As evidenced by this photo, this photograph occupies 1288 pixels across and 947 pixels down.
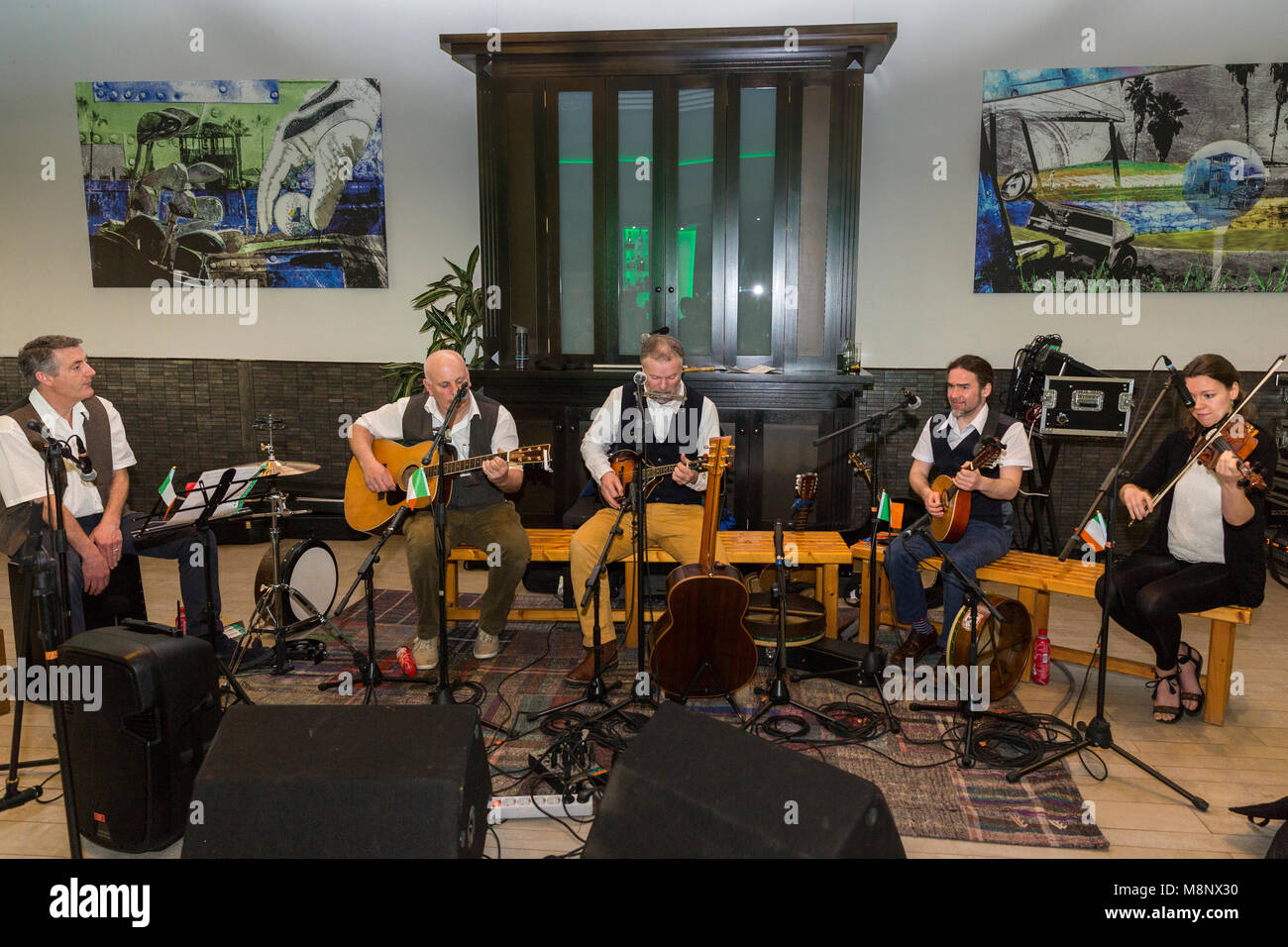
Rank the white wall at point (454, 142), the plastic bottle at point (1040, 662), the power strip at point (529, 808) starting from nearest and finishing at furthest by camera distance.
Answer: the power strip at point (529, 808) → the plastic bottle at point (1040, 662) → the white wall at point (454, 142)

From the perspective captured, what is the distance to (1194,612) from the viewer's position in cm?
380

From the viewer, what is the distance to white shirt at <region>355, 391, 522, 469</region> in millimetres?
4582

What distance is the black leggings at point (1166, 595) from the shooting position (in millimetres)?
3785

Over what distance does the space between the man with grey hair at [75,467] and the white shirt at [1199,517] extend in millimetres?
4222

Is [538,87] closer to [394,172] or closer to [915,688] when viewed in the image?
[394,172]

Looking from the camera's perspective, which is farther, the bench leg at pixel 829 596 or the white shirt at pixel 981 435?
the bench leg at pixel 829 596

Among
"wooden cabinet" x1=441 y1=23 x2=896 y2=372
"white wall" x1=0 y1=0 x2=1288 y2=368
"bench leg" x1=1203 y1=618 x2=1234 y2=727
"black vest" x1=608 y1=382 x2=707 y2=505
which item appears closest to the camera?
"bench leg" x1=1203 y1=618 x2=1234 y2=727

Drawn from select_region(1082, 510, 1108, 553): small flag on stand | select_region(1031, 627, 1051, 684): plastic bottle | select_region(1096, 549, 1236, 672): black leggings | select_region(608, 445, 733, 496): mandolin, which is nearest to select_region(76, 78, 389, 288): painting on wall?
select_region(608, 445, 733, 496): mandolin

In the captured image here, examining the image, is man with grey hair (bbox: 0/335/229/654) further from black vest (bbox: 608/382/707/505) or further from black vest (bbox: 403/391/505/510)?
black vest (bbox: 608/382/707/505)

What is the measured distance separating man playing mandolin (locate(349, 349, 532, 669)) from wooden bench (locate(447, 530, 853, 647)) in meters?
0.16

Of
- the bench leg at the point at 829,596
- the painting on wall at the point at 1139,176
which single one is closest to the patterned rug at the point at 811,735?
the bench leg at the point at 829,596

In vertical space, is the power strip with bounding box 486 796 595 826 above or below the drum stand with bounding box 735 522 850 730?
below

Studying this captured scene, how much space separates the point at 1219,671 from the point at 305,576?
14.3 feet

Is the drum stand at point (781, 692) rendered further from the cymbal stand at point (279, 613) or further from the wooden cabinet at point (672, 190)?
the wooden cabinet at point (672, 190)
